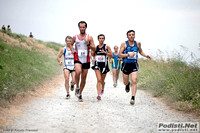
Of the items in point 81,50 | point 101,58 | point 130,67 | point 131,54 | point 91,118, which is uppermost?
point 81,50

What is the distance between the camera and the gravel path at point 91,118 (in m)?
5.25

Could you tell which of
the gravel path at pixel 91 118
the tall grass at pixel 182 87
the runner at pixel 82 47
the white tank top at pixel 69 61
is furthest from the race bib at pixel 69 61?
the tall grass at pixel 182 87

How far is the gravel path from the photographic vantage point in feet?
17.2

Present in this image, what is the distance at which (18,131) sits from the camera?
5027 mm

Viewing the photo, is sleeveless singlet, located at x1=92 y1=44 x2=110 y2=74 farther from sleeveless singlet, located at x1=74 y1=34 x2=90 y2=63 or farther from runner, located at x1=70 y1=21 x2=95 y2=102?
sleeveless singlet, located at x1=74 y1=34 x2=90 y2=63

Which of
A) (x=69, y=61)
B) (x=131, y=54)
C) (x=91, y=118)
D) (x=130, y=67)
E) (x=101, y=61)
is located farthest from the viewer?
(x=69, y=61)

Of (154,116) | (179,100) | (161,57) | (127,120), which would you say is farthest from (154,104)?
(161,57)

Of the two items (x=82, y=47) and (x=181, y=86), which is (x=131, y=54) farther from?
(x=181, y=86)

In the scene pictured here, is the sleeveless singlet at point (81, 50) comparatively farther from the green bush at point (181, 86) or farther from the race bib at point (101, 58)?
the green bush at point (181, 86)

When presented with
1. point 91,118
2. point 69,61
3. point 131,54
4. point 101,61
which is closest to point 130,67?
point 131,54

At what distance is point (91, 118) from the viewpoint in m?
6.12

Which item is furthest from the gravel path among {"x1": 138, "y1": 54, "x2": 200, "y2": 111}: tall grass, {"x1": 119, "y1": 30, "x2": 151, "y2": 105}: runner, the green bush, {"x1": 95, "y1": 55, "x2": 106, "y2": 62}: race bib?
{"x1": 95, "y1": 55, "x2": 106, "y2": 62}: race bib

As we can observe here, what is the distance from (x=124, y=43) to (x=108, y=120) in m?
3.14

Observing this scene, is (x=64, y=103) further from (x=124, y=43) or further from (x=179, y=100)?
(x=179, y=100)
